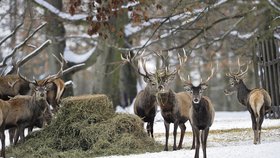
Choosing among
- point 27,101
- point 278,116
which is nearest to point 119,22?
point 278,116

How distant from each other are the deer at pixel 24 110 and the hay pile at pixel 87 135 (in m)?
0.36

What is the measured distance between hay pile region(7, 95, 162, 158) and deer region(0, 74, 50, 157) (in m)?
0.36

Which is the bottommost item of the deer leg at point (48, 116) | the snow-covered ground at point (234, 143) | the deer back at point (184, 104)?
the snow-covered ground at point (234, 143)

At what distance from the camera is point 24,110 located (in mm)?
12953

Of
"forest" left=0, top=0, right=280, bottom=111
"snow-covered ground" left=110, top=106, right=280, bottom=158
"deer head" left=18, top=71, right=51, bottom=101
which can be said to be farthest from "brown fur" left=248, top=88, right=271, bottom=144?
"deer head" left=18, top=71, right=51, bottom=101

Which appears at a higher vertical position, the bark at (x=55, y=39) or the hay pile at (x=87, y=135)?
the bark at (x=55, y=39)

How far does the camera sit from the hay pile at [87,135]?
39.2 feet

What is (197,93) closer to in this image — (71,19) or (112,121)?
(112,121)

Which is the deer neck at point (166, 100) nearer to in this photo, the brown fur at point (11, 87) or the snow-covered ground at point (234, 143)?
the snow-covered ground at point (234, 143)

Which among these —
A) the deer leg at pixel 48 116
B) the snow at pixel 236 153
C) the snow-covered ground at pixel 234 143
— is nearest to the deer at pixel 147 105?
the snow-covered ground at pixel 234 143

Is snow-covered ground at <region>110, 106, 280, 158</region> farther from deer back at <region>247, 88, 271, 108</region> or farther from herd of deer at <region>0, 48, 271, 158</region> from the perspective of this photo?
deer back at <region>247, 88, 271, 108</region>

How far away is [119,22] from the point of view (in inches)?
1002

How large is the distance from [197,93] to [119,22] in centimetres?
1529

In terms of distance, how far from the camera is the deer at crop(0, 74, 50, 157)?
1255 centimetres
